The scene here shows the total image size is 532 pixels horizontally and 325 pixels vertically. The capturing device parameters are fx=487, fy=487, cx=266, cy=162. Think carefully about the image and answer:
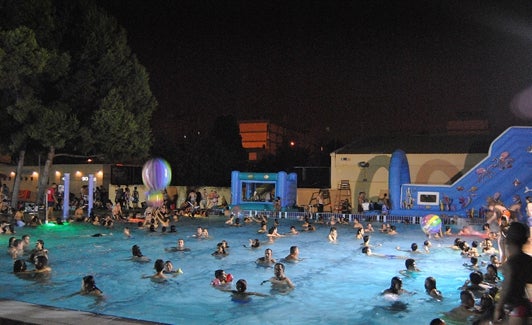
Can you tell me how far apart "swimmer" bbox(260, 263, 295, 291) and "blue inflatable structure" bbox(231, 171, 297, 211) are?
55.4ft

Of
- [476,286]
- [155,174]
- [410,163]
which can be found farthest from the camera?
[410,163]

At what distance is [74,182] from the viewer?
38062 millimetres

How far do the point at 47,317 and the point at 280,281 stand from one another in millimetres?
6066

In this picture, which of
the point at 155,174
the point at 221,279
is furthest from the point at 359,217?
the point at 221,279

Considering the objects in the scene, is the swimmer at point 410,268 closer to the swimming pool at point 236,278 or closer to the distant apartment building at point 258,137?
the swimming pool at point 236,278

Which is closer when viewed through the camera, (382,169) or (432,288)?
(432,288)

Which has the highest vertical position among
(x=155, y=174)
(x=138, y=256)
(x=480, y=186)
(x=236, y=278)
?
(x=155, y=174)

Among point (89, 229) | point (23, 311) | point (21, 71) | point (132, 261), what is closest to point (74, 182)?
point (21, 71)

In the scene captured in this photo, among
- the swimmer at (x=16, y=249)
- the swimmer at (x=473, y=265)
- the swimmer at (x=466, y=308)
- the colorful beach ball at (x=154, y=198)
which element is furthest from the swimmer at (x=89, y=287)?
the colorful beach ball at (x=154, y=198)

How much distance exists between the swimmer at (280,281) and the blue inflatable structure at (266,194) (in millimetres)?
16893

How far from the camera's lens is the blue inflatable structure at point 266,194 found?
28.8m

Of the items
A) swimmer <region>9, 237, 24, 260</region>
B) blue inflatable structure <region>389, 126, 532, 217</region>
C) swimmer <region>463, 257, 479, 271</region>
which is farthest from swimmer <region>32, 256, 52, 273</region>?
blue inflatable structure <region>389, 126, 532, 217</region>

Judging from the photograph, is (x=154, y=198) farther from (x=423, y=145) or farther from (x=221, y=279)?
(x=423, y=145)

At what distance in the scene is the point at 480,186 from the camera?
2556cm
